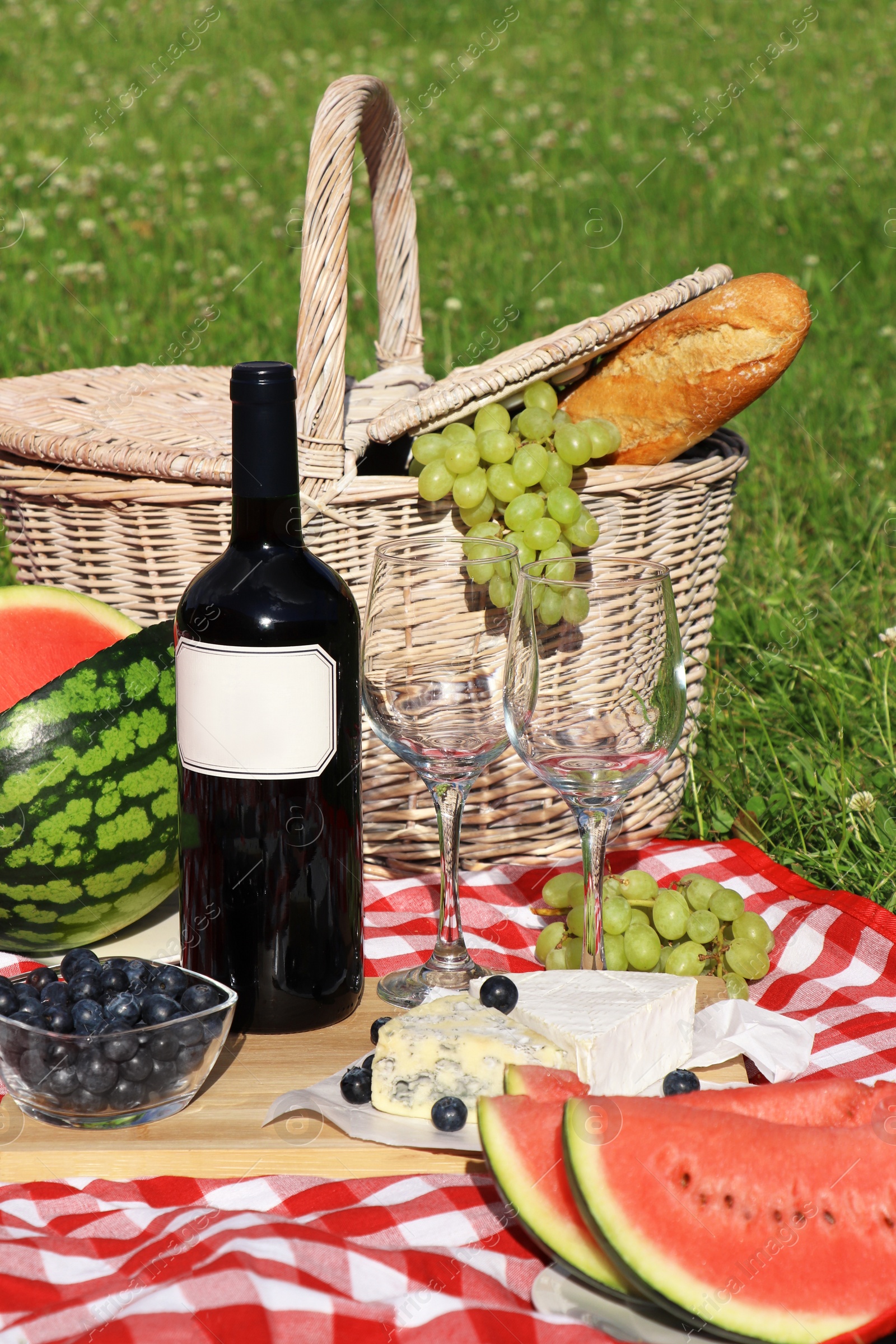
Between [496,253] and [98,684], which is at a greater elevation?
[496,253]

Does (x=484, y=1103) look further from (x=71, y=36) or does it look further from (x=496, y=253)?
(x=71, y=36)

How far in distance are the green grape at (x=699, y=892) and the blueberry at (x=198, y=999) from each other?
0.84 m

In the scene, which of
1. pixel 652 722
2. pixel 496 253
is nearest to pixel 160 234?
pixel 496 253

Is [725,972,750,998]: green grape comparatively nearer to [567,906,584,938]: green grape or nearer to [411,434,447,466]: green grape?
[567,906,584,938]: green grape

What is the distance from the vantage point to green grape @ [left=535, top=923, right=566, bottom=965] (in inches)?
82.2

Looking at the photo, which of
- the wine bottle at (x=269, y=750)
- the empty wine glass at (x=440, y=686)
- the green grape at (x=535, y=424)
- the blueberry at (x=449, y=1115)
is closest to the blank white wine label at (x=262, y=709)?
the wine bottle at (x=269, y=750)

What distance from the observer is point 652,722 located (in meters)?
1.74

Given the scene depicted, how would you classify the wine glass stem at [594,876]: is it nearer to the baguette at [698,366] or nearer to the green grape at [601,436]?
the green grape at [601,436]

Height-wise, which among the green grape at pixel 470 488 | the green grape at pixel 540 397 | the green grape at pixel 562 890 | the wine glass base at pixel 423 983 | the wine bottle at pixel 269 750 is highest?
the green grape at pixel 540 397

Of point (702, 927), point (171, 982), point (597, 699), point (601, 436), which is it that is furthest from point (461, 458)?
point (171, 982)

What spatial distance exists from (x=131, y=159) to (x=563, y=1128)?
5.89 metres

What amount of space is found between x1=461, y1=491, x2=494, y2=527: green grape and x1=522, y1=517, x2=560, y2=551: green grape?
0.28 feet

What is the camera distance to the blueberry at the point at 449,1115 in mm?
1523

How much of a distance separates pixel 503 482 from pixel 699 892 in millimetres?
740
